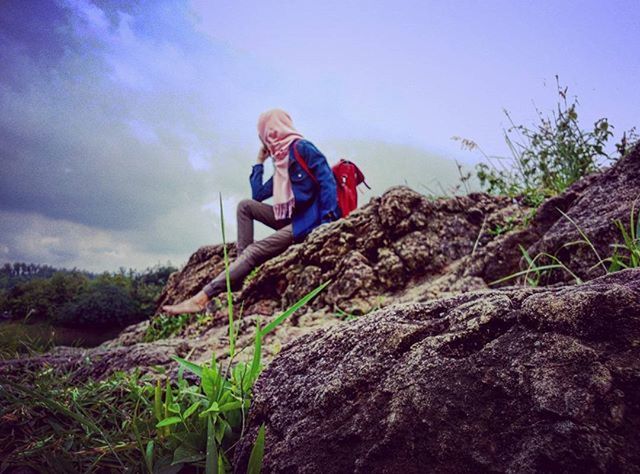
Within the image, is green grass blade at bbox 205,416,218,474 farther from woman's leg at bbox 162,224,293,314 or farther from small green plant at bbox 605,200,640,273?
woman's leg at bbox 162,224,293,314

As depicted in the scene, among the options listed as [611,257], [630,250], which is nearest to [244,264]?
[611,257]

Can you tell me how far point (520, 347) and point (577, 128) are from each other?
449cm

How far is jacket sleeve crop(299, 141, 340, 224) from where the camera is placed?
5.41m

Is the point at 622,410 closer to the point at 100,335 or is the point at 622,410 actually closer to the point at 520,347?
the point at 520,347

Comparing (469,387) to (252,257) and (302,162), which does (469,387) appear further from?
(302,162)

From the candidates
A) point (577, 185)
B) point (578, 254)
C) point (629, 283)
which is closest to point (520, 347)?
point (629, 283)

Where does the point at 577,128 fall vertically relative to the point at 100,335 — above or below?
above

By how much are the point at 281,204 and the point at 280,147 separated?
106cm

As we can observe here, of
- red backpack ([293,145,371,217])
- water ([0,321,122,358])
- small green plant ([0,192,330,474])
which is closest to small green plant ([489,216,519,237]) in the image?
red backpack ([293,145,371,217])

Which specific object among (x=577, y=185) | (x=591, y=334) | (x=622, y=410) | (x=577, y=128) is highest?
(x=577, y=128)

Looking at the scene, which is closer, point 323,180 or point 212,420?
point 212,420

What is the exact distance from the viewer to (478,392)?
0.73m

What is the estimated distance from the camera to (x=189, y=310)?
539 cm

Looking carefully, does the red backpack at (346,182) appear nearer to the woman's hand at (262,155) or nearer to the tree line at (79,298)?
the woman's hand at (262,155)
